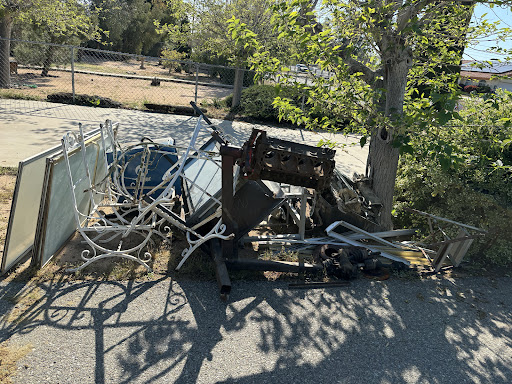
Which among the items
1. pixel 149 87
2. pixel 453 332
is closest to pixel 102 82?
pixel 149 87

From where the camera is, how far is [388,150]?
18.0ft

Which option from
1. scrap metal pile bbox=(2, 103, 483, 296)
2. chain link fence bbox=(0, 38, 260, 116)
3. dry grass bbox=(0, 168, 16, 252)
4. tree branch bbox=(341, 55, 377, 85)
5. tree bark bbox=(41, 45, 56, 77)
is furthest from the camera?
tree bark bbox=(41, 45, 56, 77)

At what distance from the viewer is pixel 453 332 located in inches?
148

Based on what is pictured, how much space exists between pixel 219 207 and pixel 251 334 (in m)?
1.41

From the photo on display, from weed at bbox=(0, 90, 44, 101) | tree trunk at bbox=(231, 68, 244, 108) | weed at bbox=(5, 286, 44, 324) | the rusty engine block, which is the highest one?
the rusty engine block

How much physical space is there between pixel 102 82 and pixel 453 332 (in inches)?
743

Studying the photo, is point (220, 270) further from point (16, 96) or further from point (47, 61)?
point (47, 61)

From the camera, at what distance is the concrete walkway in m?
8.19

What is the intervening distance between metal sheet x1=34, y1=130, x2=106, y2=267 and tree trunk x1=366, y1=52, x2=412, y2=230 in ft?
11.8

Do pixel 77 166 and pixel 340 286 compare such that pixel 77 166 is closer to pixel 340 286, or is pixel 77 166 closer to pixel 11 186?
pixel 11 186

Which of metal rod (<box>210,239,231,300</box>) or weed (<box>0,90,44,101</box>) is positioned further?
weed (<box>0,90,44,101</box>)

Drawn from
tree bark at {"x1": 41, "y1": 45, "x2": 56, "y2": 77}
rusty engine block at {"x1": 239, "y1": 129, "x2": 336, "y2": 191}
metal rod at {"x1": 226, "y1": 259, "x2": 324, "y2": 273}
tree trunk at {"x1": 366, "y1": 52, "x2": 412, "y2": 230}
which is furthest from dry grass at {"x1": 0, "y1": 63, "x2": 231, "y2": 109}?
rusty engine block at {"x1": 239, "y1": 129, "x2": 336, "y2": 191}

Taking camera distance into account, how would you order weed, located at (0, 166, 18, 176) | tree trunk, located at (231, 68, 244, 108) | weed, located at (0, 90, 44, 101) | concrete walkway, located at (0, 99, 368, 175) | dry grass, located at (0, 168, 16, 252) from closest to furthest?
dry grass, located at (0, 168, 16, 252), weed, located at (0, 166, 18, 176), concrete walkway, located at (0, 99, 368, 175), weed, located at (0, 90, 44, 101), tree trunk, located at (231, 68, 244, 108)

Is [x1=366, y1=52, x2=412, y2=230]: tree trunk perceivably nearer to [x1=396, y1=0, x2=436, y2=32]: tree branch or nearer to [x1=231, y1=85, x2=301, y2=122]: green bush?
[x1=396, y1=0, x2=436, y2=32]: tree branch
